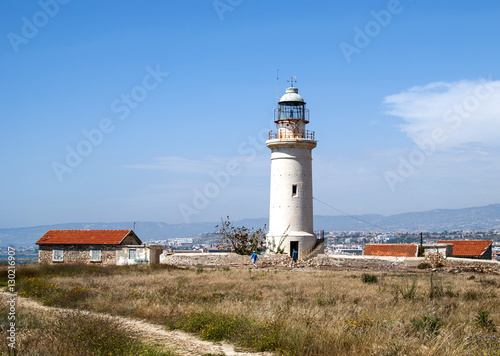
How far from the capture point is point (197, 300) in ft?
43.8

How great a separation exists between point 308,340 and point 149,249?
24.2m

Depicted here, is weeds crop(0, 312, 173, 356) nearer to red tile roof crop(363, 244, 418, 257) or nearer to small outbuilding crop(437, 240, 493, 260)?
red tile roof crop(363, 244, 418, 257)

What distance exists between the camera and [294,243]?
31.4m

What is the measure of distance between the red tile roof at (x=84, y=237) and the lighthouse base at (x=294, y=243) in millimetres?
9228

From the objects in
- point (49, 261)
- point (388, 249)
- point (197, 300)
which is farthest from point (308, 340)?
point (388, 249)

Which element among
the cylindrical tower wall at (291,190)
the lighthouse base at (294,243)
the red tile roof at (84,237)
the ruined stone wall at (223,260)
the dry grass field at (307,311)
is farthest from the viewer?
the red tile roof at (84,237)

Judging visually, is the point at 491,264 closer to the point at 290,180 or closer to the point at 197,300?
the point at 290,180

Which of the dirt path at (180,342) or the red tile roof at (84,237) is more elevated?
the red tile roof at (84,237)

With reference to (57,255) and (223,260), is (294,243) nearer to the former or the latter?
(223,260)

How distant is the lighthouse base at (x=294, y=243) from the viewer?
31.3 m

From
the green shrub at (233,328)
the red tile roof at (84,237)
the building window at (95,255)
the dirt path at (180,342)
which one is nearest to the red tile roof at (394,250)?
the red tile roof at (84,237)

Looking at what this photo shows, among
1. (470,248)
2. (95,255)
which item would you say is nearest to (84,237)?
(95,255)

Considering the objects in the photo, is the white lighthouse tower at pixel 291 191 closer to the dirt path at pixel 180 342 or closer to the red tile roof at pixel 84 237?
the red tile roof at pixel 84 237

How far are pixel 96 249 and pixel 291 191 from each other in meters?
12.1
